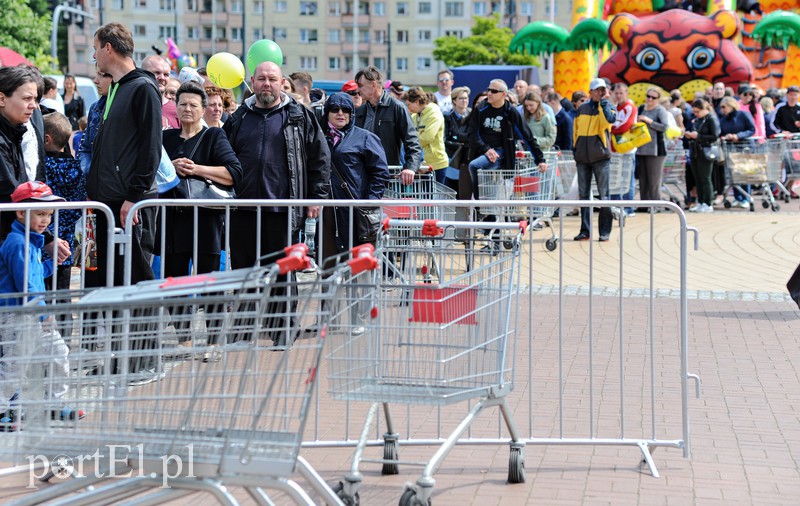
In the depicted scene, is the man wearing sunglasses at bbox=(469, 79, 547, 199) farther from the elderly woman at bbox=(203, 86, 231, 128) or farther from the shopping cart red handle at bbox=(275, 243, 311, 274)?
the shopping cart red handle at bbox=(275, 243, 311, 274)

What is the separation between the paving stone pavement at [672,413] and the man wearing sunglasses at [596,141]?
6.33 ft

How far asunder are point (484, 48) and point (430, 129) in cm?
8231

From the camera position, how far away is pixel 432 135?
14.2 metres

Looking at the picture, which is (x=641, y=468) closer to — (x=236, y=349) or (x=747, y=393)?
(x=747, y=393)

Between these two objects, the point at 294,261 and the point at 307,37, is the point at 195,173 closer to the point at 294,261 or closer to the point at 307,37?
the point at 294,261

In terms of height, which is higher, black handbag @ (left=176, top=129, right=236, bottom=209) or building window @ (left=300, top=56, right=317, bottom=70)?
building window @ (left=300, top=56, right=317, bottom=70)

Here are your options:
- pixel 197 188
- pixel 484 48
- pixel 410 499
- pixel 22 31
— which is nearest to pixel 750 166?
pixel 197 188

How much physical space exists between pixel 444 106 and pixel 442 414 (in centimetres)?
1156

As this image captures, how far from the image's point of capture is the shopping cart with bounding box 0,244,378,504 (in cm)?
378

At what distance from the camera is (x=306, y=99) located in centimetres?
1251

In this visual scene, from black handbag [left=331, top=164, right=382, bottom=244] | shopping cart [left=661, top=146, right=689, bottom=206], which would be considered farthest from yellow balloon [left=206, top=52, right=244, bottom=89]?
shopping cart [left=661, top=146, right=689, bottom=206]

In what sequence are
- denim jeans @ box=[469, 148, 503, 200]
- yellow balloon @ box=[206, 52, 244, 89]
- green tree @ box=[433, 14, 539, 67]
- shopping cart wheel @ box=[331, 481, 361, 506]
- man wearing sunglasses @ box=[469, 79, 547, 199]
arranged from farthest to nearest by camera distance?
green tree @ box=[433, 14, 539, 67] < denim jeans @ box=[469, 148, 503, 200] < man wearing sunglasses @ box=[469, 79, 547, 199] < yellow balloon @ box=[206, 52, 244, 89] < shopping cart wheel @ box=[331, 481, 361, 506]

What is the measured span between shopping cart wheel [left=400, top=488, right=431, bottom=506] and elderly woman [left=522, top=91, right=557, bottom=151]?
40.2 ft

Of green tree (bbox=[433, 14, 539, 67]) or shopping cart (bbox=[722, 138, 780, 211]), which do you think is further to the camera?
green tree (bbox=[433, 14, 539, 67])
